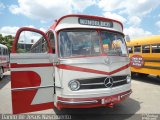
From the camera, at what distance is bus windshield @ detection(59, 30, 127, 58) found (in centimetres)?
530

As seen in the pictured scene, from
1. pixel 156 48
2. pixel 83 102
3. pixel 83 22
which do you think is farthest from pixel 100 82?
pixel 156 48

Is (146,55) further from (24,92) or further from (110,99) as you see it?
(24,92)

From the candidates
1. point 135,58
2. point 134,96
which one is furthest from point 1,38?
point 134,96

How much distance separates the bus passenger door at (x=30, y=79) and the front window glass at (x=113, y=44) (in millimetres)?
1746

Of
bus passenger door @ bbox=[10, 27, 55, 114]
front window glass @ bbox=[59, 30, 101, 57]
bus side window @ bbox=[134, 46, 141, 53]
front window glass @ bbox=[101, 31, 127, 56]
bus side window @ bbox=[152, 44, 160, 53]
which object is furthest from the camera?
bus side window @ bbox=[134, 46, 141, 53]

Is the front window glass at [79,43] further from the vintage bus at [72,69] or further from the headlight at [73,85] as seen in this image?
the headlight at [73,85]

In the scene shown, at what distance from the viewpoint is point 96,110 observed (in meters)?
6.49

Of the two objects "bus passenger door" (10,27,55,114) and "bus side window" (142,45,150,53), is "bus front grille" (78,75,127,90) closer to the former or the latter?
"bus passenger door" (10,27,55,114)

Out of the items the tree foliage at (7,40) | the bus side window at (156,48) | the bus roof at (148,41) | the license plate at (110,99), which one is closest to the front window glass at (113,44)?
the license plate at (110,99)

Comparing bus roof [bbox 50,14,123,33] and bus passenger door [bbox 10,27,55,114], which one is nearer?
bus passenger door [bbox 10,27,55,114]

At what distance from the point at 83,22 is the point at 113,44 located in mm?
1200

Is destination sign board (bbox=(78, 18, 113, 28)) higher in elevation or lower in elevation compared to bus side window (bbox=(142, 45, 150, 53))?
higher

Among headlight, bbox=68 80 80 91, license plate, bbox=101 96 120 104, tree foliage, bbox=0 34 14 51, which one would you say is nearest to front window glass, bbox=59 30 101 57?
headlight, bbox=68 80 80 91

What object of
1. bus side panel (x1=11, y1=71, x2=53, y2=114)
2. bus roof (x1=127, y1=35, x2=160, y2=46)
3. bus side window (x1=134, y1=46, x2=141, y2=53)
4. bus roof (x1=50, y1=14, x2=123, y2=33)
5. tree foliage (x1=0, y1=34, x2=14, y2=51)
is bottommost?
bus side panel (x1=11, y1=71, x2=53, y2=114)
